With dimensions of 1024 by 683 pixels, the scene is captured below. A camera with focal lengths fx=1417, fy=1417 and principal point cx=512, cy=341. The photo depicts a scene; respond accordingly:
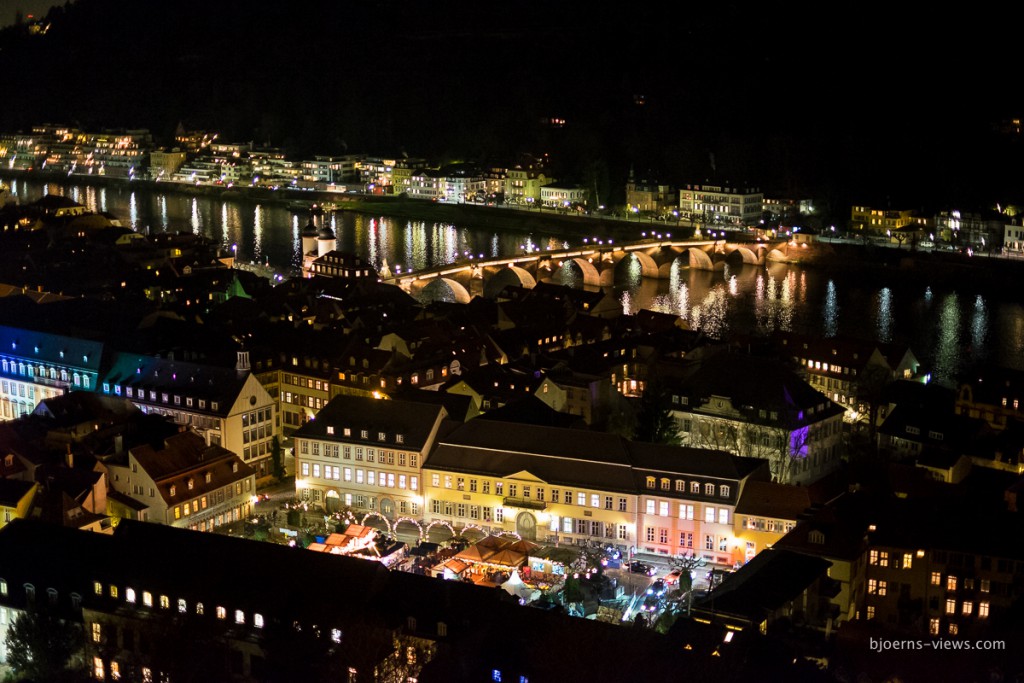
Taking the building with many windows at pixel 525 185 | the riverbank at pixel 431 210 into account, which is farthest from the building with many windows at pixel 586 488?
the building with many windows at pixel 525 185

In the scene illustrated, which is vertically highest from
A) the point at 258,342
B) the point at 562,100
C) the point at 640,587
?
the point at 562,100

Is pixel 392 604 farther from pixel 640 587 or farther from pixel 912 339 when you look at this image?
pixel 912 339

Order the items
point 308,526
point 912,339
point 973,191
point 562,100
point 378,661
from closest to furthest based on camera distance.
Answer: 1. point 378,661
2. point 308,526
3. point 912,339
4. point 973,191
5. point 562,100

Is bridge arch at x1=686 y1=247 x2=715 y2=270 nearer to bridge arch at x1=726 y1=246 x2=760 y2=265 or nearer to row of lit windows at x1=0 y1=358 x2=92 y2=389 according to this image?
bridge arch at x1=726 y1=246 x2=760 y2=265

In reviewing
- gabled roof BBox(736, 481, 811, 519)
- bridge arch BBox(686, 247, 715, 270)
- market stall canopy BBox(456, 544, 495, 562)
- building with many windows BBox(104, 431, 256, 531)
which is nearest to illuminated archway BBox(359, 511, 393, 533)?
building with many windows BBox(104, 431, 256, 531)

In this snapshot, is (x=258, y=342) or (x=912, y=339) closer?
(x=258, y=342)

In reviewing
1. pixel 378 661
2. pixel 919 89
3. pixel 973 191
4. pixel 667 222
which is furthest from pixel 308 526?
pixel 919 89

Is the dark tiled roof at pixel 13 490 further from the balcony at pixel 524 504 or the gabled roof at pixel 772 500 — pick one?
the gabled roof at pixel 772 500
